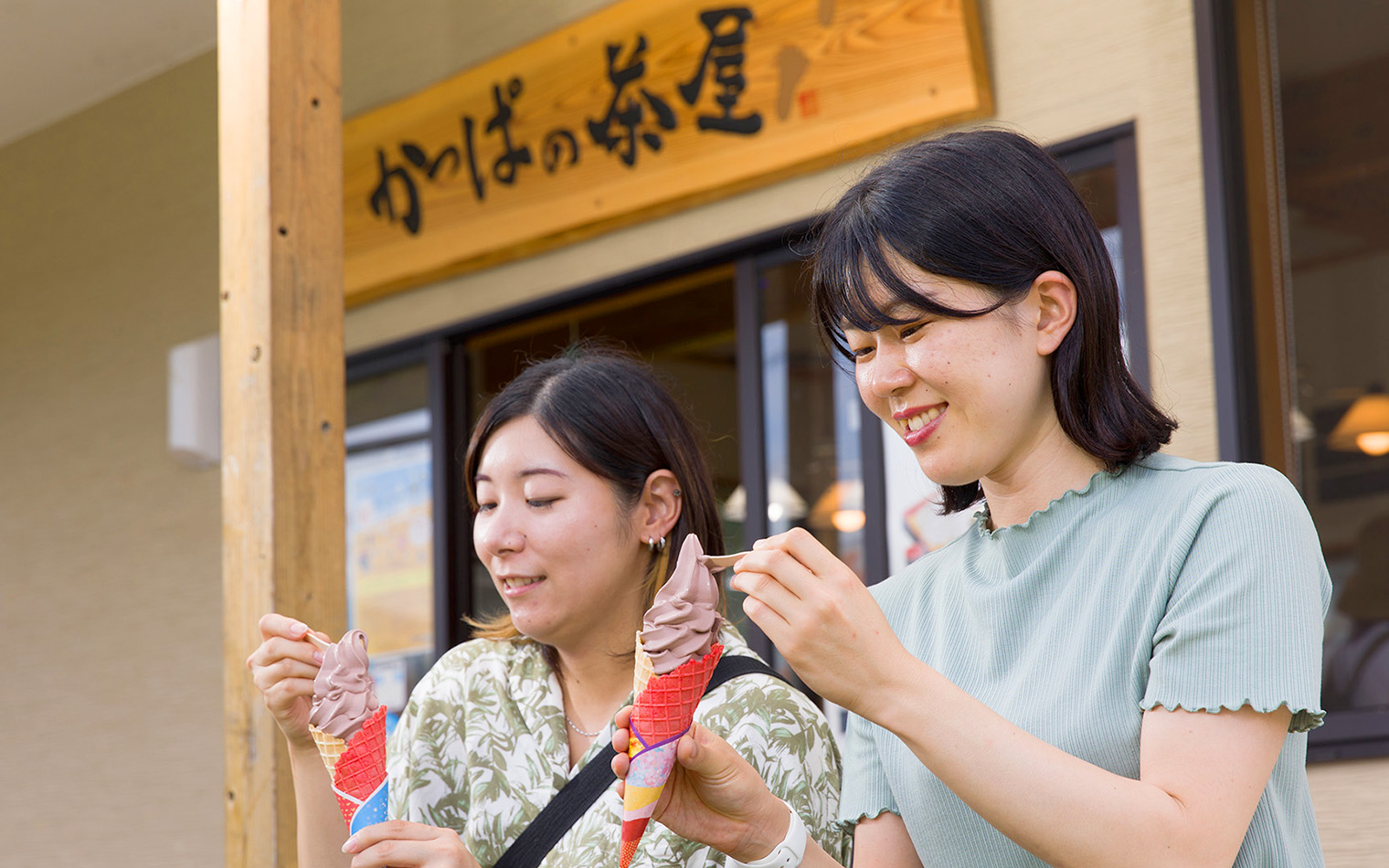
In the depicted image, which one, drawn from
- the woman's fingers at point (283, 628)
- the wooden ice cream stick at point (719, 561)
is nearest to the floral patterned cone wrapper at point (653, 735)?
the wooden ice cream stick at point (719, 561)

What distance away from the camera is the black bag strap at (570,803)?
6.25ft

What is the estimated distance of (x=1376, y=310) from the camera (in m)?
4.18

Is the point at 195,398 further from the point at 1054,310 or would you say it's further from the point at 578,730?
the point at 1054,310

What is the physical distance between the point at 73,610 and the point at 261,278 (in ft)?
13.4

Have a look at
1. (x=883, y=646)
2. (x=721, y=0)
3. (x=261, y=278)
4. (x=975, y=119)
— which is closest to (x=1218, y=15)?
(x=975, y=119)

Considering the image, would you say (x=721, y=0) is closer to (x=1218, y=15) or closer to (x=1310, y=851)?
(x=1218, y=15)

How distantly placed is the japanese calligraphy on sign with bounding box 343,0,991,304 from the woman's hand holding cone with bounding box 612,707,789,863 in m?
2.41

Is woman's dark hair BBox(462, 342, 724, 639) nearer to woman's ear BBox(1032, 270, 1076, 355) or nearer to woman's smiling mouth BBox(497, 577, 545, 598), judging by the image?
woman's smiling mouth BBox(497, 577, 545, 598)

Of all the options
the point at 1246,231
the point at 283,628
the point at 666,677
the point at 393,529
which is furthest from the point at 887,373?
the point at 393,529

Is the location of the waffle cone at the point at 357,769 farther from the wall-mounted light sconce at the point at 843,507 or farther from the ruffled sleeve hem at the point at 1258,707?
the wall-mounted light sconce at the point at 843,507

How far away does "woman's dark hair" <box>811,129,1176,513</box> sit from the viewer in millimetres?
1334

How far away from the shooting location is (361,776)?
5.37 feet

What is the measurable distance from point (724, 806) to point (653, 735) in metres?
0.14

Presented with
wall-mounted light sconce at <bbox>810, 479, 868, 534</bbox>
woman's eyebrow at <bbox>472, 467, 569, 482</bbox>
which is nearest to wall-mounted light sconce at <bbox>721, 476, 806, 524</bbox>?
wall-mounted light sconce at <bbox>810, 479, 868, 534</bbox>
